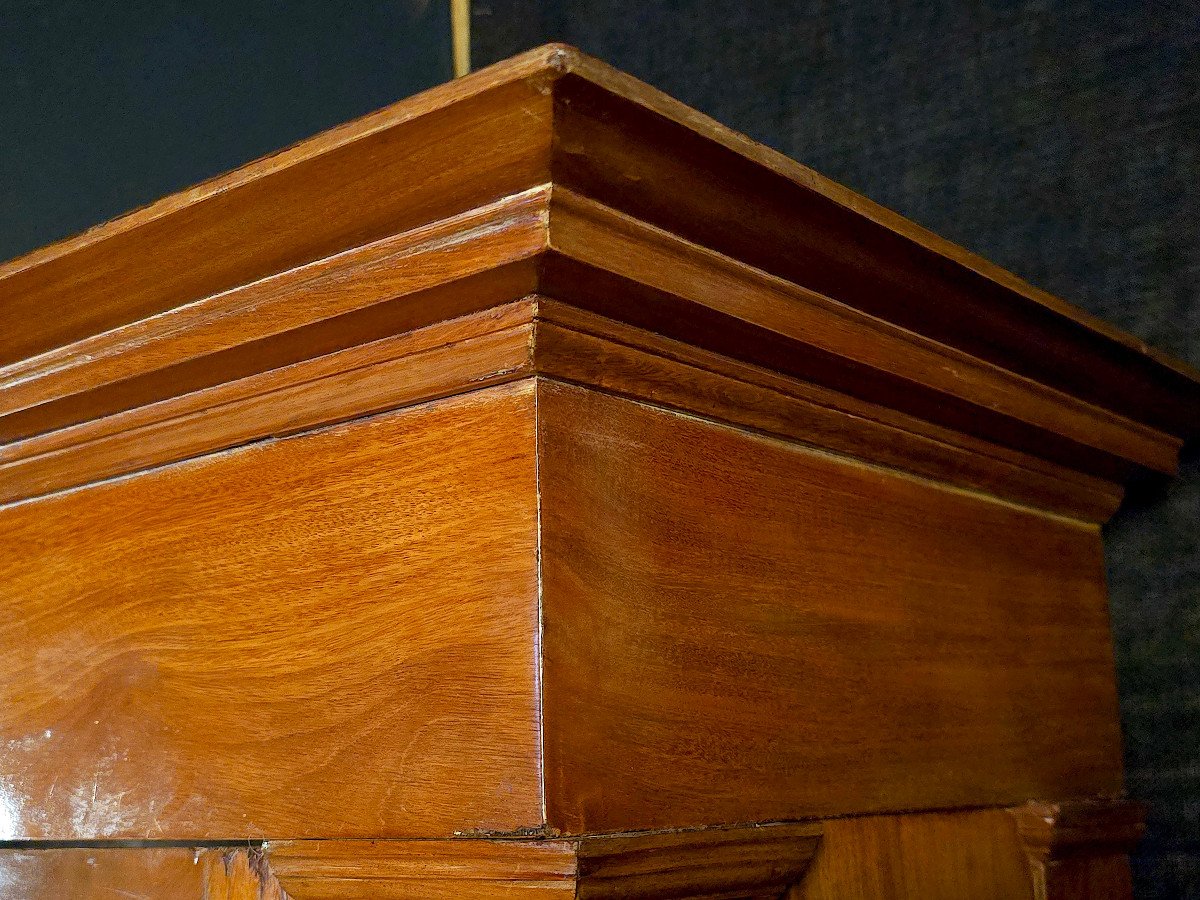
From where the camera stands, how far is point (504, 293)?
0.60 metres

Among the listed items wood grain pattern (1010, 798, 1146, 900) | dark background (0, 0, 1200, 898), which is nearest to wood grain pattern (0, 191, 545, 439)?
wood grain pattern (1010, 798, 1146, 900)

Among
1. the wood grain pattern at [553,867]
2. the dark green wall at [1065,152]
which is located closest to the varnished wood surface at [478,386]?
the wood grain pattern at [553,867]

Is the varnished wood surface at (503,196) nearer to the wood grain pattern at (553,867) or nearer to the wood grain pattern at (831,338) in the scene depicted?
the wood grain pattern at (831,338)

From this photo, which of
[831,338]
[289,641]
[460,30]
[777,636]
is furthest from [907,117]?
[289,641]

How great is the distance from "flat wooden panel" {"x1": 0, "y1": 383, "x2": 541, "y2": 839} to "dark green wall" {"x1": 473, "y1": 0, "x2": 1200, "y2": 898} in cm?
84

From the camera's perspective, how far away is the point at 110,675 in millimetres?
743

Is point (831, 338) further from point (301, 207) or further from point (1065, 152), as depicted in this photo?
point (1065, 152)

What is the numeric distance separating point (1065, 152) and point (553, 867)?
102 centimetres

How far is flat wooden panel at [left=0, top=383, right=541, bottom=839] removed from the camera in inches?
23.1

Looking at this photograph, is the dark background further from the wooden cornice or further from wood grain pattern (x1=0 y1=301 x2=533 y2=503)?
wood grain pattern (x1=0 y1=301 x2=533 y2=503)

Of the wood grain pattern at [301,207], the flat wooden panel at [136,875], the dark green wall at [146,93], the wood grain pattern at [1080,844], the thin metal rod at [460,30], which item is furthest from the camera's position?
the thin metal rod at [460,30]

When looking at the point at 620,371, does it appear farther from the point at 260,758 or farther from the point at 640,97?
the point at 260,758

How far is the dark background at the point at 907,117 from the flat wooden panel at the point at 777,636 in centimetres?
24

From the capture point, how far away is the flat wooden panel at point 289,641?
Result: 0.59 metres
